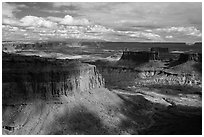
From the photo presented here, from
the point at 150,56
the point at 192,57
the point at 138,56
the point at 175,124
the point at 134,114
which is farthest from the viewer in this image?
the point at 138,56

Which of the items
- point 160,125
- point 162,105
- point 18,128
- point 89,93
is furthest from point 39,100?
point 162,105

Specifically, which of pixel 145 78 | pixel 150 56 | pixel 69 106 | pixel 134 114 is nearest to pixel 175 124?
pixel 134 114

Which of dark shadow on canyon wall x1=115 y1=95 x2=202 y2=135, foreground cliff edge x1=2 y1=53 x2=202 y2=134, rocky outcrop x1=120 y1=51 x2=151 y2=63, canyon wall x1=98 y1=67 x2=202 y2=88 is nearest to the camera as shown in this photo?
foreground cliff edge x1=2 y1=53 x2=202 y2=134

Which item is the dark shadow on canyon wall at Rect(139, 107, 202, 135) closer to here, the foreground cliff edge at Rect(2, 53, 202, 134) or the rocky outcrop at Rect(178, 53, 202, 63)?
the foreground cliff edge at Rect(2, 53, 202, 134)

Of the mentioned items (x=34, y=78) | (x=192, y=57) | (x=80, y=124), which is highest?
(x=34, y=78)

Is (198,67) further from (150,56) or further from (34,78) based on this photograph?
(34,78)

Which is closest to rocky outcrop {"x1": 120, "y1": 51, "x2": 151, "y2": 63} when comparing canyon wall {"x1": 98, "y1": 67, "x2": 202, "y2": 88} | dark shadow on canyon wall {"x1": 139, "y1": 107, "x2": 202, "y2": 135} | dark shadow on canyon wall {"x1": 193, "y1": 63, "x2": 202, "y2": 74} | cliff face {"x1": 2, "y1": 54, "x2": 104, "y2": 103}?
canyon wall {"x1": 98, "y1": 67, "x2": 202, "y2": 88}

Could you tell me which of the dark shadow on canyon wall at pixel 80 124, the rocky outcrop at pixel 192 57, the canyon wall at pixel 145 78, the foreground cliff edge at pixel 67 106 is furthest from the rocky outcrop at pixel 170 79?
the dark shadow on canyon wall at pixel 80 124
